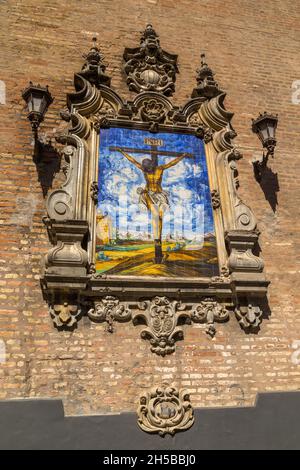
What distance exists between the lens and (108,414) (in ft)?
17.4

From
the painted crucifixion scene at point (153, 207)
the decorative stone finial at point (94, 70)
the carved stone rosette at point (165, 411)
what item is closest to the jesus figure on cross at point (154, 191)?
the painted crucifixion scene at point (153, 207)

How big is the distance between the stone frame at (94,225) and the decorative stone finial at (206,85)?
15mm

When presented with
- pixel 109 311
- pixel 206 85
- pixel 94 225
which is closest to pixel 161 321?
pixel 109 311

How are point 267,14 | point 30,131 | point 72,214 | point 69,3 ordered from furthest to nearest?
point 267,14, point 69,3, point 30,131, point 72,214

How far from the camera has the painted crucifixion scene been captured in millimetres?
6215

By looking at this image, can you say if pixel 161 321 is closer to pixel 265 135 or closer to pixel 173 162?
pixel 173 162

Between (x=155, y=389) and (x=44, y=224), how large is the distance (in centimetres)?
236

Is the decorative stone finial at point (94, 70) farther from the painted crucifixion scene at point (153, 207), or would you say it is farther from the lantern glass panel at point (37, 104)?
the lantern glass panel at point (37, 104)

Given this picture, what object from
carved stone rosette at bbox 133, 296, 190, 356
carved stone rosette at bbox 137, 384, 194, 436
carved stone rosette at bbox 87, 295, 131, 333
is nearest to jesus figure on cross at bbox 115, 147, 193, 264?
carved stone rosette at bbox 133, 296, 190, 356

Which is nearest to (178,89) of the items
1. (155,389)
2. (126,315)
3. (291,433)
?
(126,315)

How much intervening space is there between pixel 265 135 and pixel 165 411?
393 centimetres

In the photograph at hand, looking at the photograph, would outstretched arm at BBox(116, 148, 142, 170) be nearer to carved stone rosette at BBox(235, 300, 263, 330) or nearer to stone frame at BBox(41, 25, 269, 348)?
stone frame at BBox(41, 25, 269, 348)

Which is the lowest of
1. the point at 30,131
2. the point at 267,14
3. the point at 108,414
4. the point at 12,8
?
the point at 108,414

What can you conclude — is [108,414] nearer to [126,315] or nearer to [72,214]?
[126,315]
